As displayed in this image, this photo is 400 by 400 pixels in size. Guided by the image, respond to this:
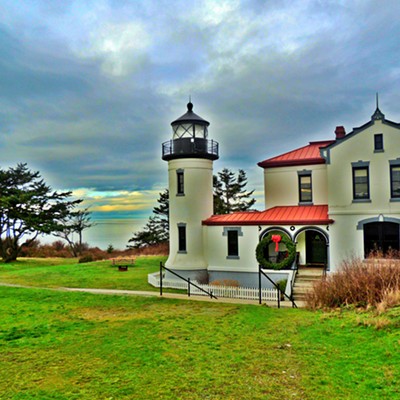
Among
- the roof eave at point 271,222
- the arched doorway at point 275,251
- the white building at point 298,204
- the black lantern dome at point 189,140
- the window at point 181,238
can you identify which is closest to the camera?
the white building at point 298,204

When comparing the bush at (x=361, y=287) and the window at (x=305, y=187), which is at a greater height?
the window at (x=305, y=187)

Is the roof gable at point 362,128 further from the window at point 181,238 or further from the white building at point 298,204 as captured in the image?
the window at point 181,238

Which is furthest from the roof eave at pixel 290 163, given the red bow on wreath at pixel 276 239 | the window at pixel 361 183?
the red bow on wreath at pixel 276 239

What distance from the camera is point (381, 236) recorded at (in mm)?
18344

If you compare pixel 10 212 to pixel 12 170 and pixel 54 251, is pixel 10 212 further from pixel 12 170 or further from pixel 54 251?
pixel 54 251

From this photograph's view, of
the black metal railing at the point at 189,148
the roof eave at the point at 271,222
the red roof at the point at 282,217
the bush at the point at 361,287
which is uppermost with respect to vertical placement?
the black metal railing at the point at 189,148

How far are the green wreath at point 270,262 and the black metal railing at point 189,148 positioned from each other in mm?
6189

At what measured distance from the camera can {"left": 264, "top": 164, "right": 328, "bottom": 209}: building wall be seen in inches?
834

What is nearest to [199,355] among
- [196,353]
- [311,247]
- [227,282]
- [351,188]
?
[196,353]

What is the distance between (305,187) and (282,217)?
8.80 ft

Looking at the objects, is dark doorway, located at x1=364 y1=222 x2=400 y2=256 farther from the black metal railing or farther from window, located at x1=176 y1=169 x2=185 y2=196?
window, located at x1=176 y1=169 x2=185 y2=196

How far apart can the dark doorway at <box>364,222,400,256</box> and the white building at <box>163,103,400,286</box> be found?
0.04 m

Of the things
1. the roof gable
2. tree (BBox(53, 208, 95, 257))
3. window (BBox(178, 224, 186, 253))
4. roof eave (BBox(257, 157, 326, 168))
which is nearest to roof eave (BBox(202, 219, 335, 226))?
window (BBox(178, 224, 186, 253))

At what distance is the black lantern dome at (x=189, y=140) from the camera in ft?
71.3
